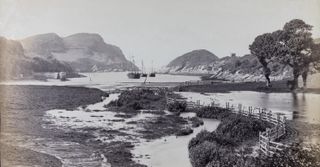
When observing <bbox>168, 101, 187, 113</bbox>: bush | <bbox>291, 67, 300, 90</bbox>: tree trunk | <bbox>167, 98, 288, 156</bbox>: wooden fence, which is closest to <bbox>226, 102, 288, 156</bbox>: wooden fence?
<bbox>167, 98, 288, 156</bbox>: wooden fence

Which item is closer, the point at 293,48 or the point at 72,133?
the point at 72,133

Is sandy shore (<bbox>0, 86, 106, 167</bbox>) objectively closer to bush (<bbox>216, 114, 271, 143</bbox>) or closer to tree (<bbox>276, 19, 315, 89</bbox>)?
bush (<bbox>216, 114, 271, 143</bbox>)

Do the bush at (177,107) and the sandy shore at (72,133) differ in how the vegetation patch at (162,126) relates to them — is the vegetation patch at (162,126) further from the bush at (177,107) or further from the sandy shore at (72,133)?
the bush at (177,107)

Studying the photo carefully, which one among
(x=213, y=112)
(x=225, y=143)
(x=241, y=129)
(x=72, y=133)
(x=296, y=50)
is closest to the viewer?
(x=225, y=143)

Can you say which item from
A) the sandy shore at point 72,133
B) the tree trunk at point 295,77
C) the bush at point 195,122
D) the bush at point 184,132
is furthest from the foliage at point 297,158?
the bush at point 195,122

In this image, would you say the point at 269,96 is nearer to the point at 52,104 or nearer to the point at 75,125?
the point at 52,104

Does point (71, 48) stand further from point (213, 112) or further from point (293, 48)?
point (213, 112)

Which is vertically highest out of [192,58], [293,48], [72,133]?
[293,48]

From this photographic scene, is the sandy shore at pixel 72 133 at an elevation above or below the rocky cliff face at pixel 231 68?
below

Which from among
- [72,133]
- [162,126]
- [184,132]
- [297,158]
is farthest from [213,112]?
[297,158]
